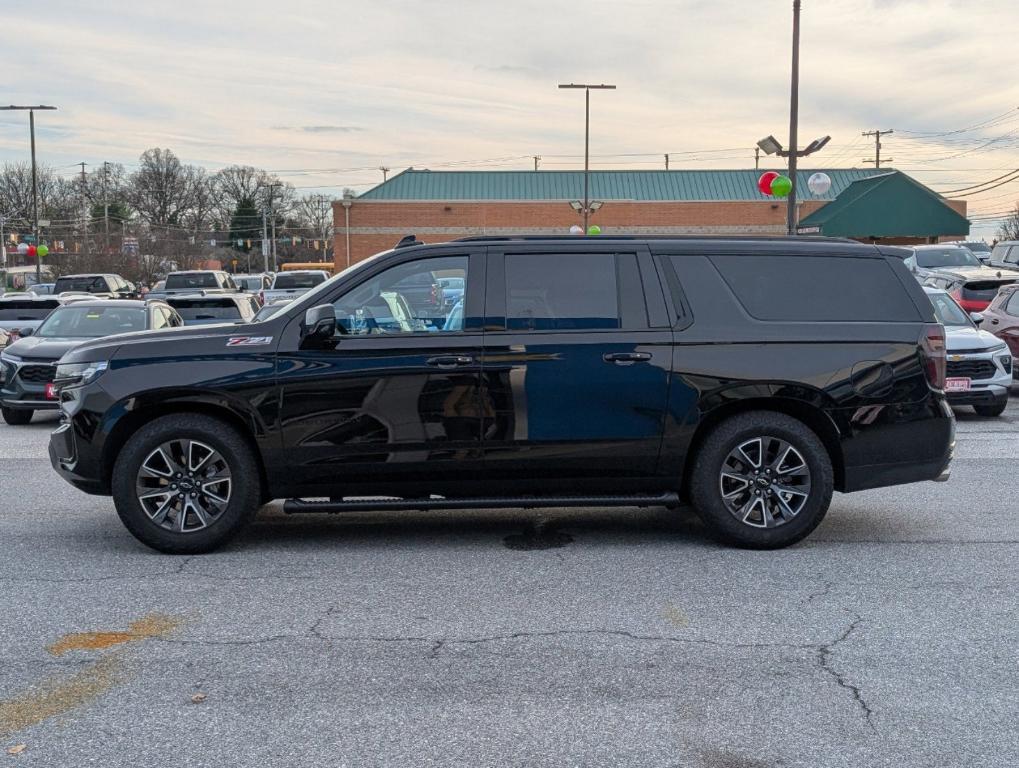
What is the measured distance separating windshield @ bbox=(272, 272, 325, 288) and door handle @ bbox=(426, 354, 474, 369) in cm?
2678

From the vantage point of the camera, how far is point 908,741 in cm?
393

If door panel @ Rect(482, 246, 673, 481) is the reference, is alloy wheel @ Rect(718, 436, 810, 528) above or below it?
below

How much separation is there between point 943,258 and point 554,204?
36.0m

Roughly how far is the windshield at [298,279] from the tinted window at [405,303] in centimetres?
2650

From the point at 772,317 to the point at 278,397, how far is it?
3132mm

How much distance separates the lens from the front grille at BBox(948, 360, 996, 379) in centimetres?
1345

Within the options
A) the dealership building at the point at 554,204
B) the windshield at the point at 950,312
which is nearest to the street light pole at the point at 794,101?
the windshield at the point at 950,312

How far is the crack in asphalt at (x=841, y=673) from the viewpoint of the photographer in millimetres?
4191

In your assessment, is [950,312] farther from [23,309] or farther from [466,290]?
[23,309]

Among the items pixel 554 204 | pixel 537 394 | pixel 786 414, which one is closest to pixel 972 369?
pixel 786 414

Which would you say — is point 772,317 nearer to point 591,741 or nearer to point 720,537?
point 720,537

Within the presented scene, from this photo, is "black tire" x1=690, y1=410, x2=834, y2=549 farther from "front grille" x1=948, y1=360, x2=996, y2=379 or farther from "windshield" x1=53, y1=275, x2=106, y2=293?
"windshield" x1=53, y1=275, x2=106, y2=293

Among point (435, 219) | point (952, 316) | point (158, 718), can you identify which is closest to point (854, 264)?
point (158, 718)

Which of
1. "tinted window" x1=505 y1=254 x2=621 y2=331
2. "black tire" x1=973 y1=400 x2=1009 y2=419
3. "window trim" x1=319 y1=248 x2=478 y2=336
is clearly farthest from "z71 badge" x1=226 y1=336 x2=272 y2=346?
"black tire" x1=973 y1=400 x2=1009 y2=419
